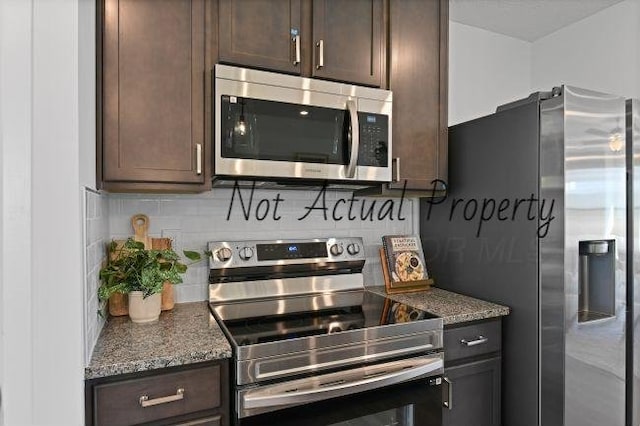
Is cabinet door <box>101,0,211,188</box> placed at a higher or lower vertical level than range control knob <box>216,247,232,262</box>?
higher

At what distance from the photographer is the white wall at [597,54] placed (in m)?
2.29

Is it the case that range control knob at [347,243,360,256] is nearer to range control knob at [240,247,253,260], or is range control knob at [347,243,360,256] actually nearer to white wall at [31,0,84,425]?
range control knob at [240,247,253,260]

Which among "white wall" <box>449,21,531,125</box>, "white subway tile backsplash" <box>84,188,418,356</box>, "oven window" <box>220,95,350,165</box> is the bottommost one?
"white subway tile backsplash" <box>84,188,418,356</box>

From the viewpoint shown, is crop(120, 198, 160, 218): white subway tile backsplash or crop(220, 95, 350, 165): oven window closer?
crop(220, 95, 350, 165): oven window

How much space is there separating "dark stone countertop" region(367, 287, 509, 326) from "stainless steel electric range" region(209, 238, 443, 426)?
100 mm

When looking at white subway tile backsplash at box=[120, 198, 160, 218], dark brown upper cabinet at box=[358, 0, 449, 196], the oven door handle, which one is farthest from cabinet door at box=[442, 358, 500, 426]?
white subway tile backsplash at box=[120, 198, 160, 218]

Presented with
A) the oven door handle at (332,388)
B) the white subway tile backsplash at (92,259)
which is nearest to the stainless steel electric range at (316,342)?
the oven door handle at (332,388)

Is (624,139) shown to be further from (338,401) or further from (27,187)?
(27,187)

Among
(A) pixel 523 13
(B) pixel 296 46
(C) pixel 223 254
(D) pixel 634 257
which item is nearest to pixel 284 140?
(B) pixel 296 46

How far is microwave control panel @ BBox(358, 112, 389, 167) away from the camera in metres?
1.87

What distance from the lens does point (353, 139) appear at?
178 cm

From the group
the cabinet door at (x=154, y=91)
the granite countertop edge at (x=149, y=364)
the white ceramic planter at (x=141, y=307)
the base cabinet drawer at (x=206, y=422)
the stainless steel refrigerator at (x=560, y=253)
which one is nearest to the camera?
the granite countertop edge at (x=149, y=364)

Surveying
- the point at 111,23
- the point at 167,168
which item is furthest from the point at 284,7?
the point at 167,168

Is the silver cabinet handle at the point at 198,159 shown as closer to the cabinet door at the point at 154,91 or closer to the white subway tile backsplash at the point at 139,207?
the cabinet door at the point at 154,91
